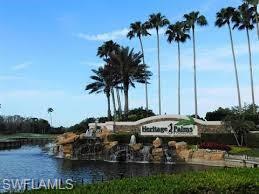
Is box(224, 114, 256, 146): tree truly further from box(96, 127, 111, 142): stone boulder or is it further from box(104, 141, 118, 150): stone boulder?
box(96, 127, 111, 142): stone boulder

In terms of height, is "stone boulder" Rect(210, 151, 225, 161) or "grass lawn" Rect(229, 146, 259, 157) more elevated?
"grass lawn" Rect(229, 146, 259, 157)

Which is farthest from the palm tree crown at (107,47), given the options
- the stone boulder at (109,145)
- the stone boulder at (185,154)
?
the stone boulder at (185,154)

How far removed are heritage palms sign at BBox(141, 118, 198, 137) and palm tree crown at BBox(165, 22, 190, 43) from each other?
24.0 m

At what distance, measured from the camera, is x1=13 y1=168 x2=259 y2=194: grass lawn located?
14.4m

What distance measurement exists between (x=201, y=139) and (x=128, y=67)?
24.1 m

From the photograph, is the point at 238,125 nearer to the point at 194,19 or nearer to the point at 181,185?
the point at 194,19

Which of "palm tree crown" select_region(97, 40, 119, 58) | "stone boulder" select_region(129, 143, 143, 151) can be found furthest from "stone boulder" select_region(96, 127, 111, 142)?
"palm tree crown" select_region(97, 40, 119, 58)

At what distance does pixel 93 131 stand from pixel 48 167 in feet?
62.9

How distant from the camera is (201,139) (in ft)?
196

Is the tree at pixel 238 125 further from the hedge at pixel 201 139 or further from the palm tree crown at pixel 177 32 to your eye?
the palm tree crown at pixel 177 32

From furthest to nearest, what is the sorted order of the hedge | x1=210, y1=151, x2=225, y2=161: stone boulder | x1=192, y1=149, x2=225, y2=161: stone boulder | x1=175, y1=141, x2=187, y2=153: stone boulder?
the hedge, x1=175, y1=141, x2=187, y2=153: stone boulder, x1=192, y1=149, x2=225, y2=161: stone boulder, x1=210, y1=151, x2=225, y2=161: stone boulder

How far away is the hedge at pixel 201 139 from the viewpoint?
59509mm

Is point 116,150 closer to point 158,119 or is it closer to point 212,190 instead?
point 158,119

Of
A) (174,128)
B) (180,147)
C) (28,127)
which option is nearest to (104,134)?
(174,128)
